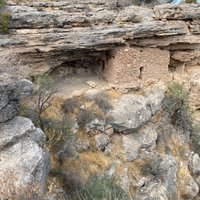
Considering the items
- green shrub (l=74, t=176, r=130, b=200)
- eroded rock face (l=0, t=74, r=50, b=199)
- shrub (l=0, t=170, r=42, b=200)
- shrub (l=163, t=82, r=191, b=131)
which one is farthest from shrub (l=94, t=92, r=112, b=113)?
shrub (l=0, t=170, r=42, b=200)

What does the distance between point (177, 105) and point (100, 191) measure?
239 inches

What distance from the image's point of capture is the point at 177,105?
1408cm

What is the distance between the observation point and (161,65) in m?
14.2

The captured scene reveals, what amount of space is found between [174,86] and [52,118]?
5.22m

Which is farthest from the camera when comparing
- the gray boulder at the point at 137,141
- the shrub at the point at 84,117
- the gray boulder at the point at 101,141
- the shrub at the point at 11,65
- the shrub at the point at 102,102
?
the shrub at the point at 102,102

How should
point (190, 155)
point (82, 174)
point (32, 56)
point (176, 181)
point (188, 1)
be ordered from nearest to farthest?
point (82, 174) → point (32, 56) → point (176, 181) → point (190, 155) → point (188, 1)

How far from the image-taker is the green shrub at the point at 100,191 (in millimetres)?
8891

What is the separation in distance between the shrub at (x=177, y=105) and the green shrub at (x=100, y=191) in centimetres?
475

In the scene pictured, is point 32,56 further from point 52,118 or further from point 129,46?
point 129,46

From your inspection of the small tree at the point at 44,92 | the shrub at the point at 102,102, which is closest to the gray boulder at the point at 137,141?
the shrub at the point at 102,102

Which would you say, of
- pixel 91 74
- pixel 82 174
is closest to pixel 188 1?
pixel 91 74

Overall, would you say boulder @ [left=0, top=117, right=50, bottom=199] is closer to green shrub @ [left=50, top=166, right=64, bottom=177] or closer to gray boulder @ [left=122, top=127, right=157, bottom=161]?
green shrub @ [left=50, top=166, right=64, bottom=177]

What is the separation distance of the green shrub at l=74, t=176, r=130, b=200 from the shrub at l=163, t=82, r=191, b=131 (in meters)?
4.75

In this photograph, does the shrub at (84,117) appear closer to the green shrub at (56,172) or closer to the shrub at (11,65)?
the green shrub at (56,172)
